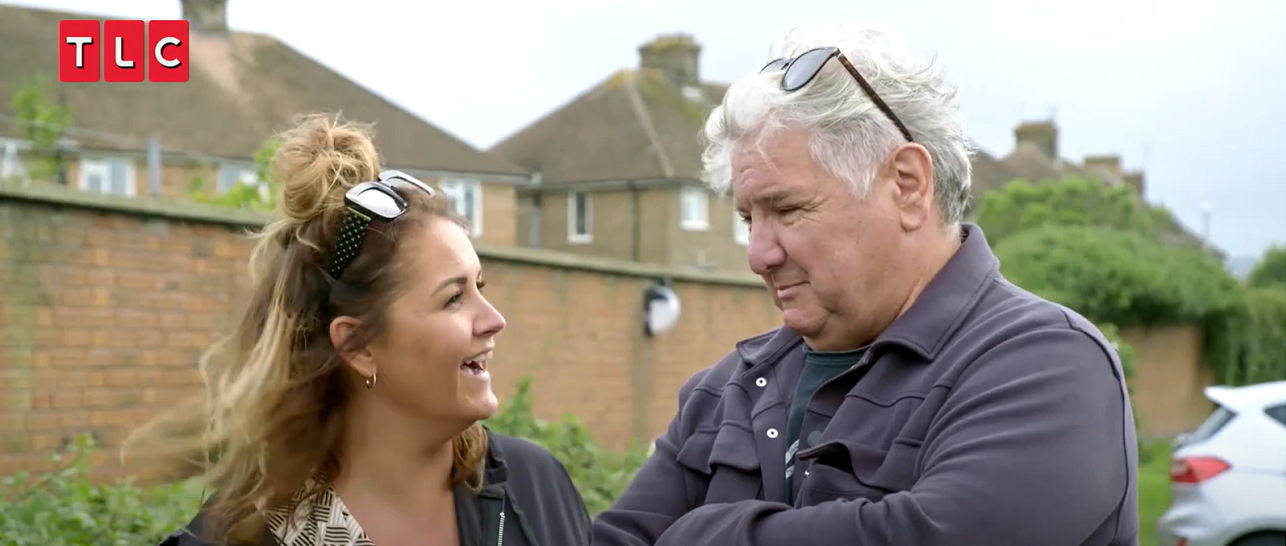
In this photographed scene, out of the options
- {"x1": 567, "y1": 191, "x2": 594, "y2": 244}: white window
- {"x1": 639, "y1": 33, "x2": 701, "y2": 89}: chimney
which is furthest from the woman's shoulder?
{"x1": 639, "y1": 33, "x2": 701, "y2": 89}: chimney

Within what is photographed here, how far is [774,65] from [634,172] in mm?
40616

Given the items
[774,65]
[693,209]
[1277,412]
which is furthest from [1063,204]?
[774,65]

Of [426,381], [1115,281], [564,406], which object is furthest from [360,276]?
[1115,281]

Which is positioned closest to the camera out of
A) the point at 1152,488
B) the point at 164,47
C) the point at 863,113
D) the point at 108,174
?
the point at 863,113

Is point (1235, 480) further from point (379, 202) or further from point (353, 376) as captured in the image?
point (379, 202)

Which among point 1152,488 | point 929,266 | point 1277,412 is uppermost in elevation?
point 929,266

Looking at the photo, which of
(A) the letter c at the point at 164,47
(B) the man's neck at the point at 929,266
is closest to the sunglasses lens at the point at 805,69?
(B) the man's neck at the point at 929,266

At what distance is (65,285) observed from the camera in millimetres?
8039

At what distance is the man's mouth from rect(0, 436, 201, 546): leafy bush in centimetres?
265

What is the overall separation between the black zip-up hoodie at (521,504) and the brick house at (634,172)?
125 ft

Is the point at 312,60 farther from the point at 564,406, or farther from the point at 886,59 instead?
the point at 886,59

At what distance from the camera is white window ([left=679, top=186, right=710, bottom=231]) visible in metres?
42.1

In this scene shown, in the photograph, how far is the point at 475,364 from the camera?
9.90 feet

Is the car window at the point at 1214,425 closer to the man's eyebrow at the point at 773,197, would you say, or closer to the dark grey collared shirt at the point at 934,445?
the dark grey collared shirt at the point at 934,445
